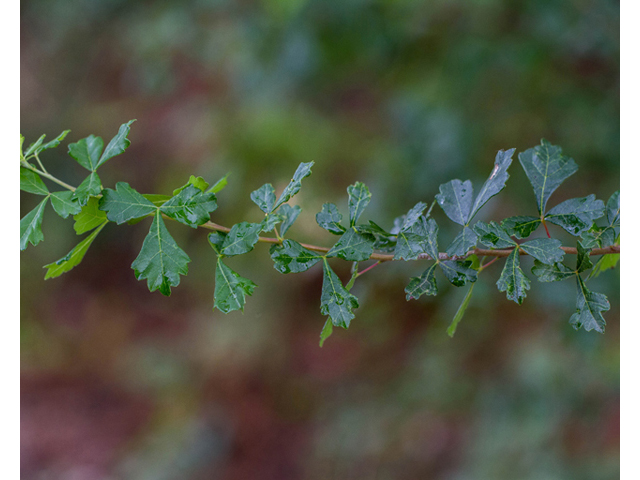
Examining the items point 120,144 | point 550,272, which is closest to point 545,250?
point 550,272

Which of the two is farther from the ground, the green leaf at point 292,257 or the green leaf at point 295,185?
the green leaf at point 295,185

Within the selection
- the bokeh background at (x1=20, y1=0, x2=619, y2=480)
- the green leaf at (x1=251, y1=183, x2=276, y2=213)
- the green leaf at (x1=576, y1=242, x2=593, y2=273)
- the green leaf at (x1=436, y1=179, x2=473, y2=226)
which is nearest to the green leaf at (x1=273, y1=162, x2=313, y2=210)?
the green leaf at (x1=251, y1=183, x2=276, y2=213)

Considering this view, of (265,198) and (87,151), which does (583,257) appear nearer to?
(265,198)

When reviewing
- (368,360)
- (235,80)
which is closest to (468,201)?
(368,360)

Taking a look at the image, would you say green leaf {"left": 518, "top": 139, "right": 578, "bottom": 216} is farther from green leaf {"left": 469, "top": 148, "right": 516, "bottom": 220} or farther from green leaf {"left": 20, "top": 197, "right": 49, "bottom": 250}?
green leaf {"left": 20, "top": 197, "right": 49, "bottom": 250}

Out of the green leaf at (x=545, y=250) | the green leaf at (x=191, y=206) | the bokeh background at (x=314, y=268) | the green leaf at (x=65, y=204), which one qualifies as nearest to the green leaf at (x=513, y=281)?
the green leaf at (x=545, y=250)

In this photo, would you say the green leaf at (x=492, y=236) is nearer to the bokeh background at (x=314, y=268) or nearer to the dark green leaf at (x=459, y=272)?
the dark green leaf at (x=459, y=272)
